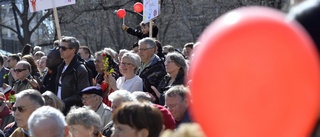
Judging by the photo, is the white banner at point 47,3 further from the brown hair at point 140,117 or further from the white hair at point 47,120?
the brown hair at point 140,117

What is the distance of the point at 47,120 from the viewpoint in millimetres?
5121

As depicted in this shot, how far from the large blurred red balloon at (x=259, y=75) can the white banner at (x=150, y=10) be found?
9208mm

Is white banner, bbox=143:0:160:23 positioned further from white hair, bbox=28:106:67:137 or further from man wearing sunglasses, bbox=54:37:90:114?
white hair, bbox=28:106:67:137

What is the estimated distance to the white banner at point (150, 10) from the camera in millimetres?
11034

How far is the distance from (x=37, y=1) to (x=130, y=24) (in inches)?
744

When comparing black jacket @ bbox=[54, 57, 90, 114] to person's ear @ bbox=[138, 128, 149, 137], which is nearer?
person's ear @ bbox=[138, 128, 149, 137]

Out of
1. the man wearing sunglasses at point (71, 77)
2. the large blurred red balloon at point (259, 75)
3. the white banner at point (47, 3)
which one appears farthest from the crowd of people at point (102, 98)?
the large blurred red balloon at point (259, 75)

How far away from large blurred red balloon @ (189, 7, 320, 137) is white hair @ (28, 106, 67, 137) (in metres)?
3.57

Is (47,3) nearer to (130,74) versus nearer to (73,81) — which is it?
(73,81)

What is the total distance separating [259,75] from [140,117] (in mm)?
2658

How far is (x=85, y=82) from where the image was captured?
8055mm

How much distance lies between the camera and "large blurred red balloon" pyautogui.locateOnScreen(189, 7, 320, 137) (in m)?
1.60

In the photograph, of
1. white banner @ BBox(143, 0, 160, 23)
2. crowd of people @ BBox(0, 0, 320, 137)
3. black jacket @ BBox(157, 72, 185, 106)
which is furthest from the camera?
white banner @ BBox(143, 0, 160, 23)

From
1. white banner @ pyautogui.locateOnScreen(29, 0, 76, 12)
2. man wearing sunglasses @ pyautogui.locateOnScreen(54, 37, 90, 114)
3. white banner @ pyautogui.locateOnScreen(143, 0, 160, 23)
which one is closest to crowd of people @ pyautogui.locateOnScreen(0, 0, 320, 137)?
man wearing sunglasses @ pyautogui.locateOnScreen(54, 37, 90, 114)
